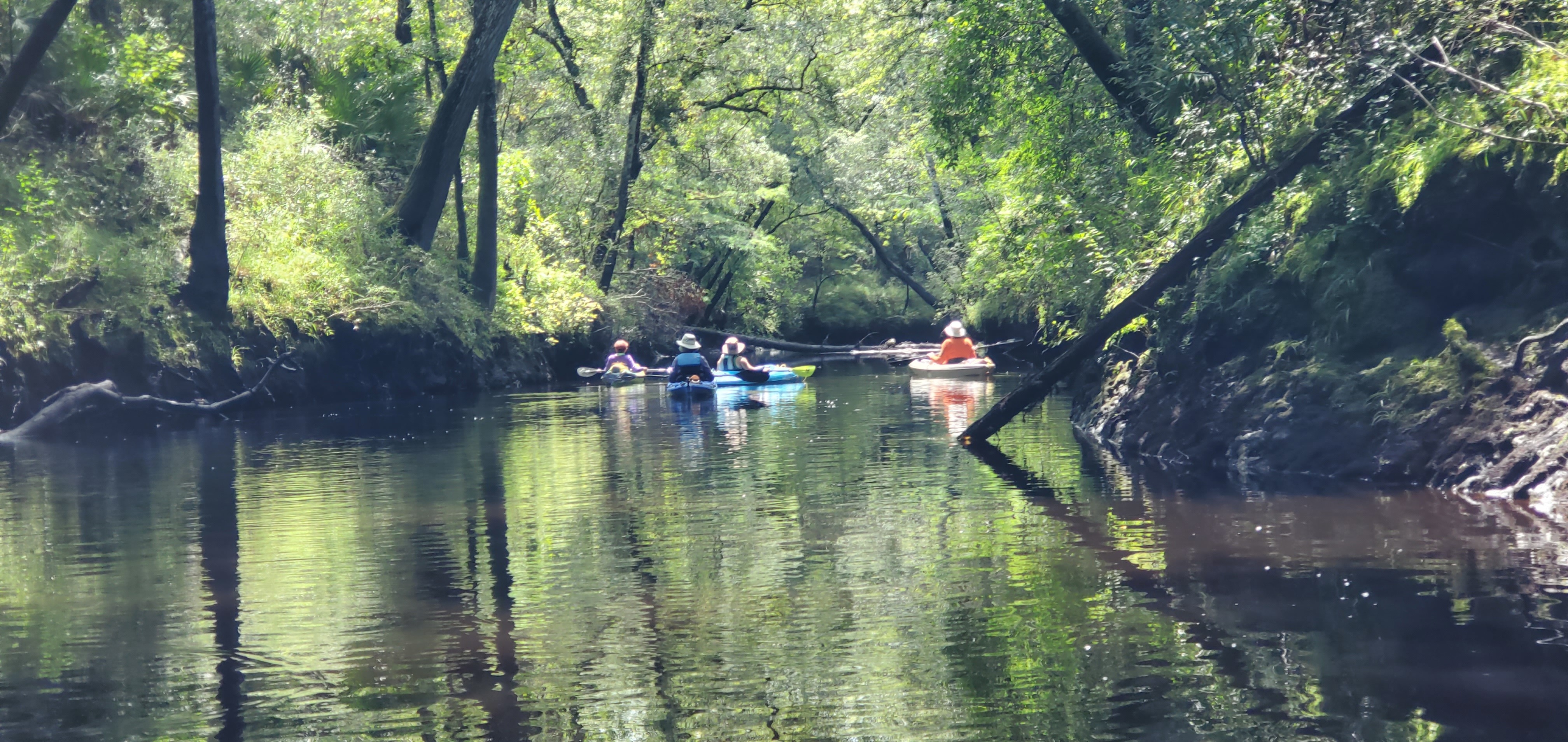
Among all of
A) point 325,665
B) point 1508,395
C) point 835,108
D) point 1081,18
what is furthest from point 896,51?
point 325,665

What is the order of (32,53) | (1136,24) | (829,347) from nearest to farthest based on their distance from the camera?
1. (1136,24)
2. (32,53)
3. (829,347)

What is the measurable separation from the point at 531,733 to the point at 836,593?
10.0 feet

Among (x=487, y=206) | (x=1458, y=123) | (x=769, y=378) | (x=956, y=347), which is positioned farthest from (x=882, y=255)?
(x=1458, y=123)

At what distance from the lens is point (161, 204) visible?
92.6 ft

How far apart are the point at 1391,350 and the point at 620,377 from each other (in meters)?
23.2

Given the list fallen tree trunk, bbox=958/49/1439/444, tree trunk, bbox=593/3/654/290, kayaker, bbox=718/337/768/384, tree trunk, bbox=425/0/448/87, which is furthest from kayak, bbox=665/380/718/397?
fallen tree trunk, bbox=958/49/1439/444

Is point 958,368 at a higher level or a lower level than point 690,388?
higher

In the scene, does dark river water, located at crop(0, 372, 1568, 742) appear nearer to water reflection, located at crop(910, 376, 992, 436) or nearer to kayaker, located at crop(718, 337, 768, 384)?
water reflection, located at crop(910, 376, 992, 436)

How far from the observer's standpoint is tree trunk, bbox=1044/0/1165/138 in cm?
1848

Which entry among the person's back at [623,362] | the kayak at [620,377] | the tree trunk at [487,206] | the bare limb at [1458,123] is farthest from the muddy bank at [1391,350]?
the tree trunk at [487,206]

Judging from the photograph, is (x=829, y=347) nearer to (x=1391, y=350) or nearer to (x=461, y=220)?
(x=461, y=220)

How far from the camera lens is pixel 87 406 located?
77.4 feet

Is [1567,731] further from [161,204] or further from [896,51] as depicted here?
[161,204]

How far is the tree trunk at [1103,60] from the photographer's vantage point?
1848 centimetres
